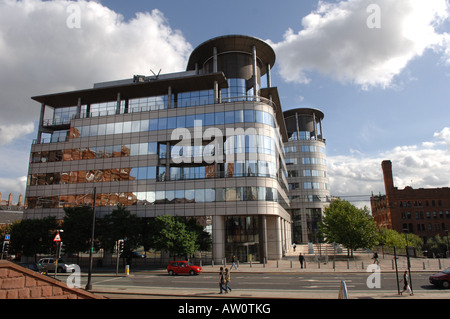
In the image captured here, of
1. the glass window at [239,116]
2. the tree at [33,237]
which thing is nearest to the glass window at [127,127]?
the glass window at [239,116]

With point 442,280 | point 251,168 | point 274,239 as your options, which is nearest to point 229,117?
point 251,168

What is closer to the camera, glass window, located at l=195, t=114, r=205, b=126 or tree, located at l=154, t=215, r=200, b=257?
tree, located at l=154, t=215, r=200, b=257

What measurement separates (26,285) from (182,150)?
123 ft

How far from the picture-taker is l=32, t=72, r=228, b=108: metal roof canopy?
45719 mm

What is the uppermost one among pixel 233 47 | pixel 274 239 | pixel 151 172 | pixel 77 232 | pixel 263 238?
pixel 233 47

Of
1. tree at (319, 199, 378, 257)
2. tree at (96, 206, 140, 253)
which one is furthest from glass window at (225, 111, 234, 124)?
tree at (319, 199, 378, 257)

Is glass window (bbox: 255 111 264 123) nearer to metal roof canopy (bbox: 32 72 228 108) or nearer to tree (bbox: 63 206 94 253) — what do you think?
metal roof canopy (bbox: 32 72 228 108)

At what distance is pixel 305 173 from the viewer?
85.2m

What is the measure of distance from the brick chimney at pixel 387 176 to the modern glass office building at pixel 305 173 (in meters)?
20.4

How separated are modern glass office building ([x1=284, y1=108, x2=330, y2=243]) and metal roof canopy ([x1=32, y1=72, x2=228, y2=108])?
45190 millimetres

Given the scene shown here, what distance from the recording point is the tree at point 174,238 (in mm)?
35406

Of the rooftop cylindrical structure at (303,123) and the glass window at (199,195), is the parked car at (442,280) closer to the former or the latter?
the glass window at (199,195)

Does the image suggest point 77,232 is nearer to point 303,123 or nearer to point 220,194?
point 220,194

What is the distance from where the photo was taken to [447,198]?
85.7m
